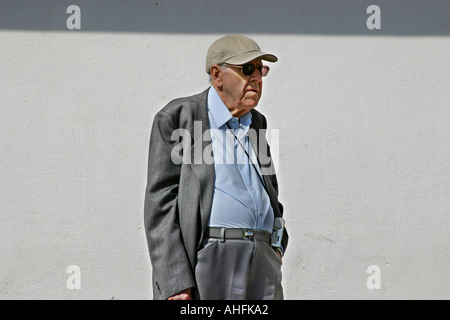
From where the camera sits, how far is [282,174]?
16.0 ft

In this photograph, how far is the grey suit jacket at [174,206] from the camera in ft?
10.2

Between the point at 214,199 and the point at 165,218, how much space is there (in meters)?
0.21

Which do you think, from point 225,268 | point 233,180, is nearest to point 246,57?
point 233,180

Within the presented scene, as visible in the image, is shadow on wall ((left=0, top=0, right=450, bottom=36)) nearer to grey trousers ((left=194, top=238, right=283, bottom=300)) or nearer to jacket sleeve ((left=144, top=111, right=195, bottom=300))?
jacket sleeve ((left=144, top=111, right=195, bottom=300))

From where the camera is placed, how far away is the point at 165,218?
3.14 metres

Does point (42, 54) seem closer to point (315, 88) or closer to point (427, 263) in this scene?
point (315, 88)

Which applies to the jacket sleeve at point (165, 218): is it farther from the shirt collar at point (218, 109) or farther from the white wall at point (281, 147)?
the white wall at point (281, 147)

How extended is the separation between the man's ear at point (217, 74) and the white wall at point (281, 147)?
1542 millimetres

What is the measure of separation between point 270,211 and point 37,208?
1987mm

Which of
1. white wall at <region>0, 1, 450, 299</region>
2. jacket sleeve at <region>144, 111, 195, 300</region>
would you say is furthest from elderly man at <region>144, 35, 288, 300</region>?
white wall at <region>0, 1, 450, 299</region>

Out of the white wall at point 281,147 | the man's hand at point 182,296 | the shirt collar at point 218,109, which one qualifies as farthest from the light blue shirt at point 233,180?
the white wall at point 281,147

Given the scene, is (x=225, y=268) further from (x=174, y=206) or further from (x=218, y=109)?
(x=218, y=109)

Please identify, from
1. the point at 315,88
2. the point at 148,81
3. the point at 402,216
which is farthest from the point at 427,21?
the point at 148,81

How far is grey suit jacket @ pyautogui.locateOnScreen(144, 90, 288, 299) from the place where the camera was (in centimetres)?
310
